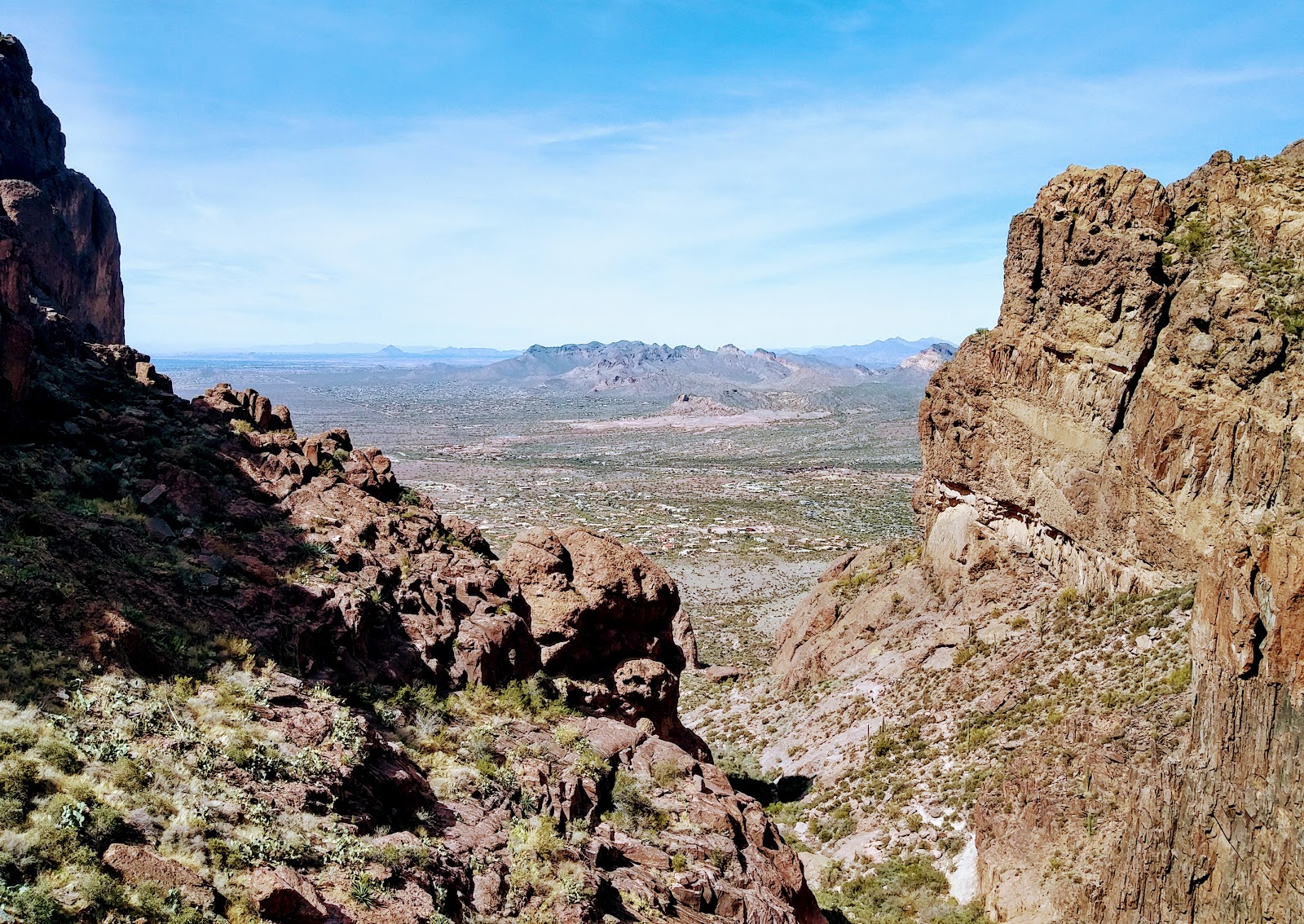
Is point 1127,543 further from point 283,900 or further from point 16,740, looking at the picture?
point 16,740

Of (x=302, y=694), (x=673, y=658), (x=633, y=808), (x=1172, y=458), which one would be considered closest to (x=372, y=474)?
(x=302, y=694)

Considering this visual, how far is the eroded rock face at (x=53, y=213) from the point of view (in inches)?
1302

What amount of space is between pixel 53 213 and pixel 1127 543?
44456mm

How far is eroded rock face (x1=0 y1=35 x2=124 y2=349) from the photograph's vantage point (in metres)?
33.1

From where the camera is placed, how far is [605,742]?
A: 1495 cm

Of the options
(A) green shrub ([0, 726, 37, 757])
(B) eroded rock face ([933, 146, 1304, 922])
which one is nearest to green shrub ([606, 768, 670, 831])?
(A) green shrub ([0, 726, 37, 757])

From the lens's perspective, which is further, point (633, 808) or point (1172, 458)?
point (1172, 458)

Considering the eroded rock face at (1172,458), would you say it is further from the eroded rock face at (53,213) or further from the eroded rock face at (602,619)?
the eroded rock face at (53,213)

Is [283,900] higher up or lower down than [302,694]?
lower down

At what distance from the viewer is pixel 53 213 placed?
3541 cm

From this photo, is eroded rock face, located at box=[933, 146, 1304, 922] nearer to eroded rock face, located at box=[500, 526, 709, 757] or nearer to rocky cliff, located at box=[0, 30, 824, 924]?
rocky cliff, located at box=[0, 30, 824, 924]

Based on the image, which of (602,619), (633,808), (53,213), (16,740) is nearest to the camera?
(16,740)

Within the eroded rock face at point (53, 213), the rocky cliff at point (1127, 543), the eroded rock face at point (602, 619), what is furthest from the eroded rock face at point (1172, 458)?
the eroded rock face at point (53, 213)

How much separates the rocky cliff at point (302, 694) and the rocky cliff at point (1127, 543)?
22.6ft
